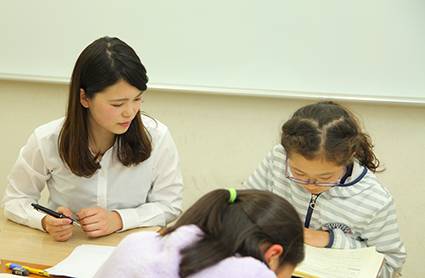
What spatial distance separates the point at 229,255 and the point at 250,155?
1.59 metres

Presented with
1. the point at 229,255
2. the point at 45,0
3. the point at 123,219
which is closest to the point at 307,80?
the point at 123,219

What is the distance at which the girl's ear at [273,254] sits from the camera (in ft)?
3.60

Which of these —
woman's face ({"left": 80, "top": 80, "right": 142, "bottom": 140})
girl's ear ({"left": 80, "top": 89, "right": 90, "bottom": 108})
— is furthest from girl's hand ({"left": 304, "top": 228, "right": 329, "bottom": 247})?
girl's ear ({"left": 80, "top": 89, "right": 90, "bottom": 108})

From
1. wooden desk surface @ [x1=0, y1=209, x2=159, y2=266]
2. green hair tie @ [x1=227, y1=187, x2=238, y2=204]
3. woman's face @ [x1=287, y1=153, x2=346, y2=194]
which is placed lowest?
wooden desk surface @ [x1=0, y1=209, x2=159, y2=266]

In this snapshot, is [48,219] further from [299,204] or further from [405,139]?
[405,139]

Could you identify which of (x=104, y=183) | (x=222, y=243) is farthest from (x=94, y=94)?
(x=222, y=243)

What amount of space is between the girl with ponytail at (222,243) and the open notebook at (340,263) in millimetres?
346

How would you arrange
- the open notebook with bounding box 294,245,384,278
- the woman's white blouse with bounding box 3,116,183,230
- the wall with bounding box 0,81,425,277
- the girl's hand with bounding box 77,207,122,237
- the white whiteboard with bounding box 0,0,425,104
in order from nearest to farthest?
the open notebook with bounding box 294,245,384,278 → the girl's hand with bounding box 77,207,122,237 → the woman's white blouse with bounding box 3,116,183,230 → the white whiteboard with bounding box 0,0,425,104 → the wall with bounding box 0,81,425,277

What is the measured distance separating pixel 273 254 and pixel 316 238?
600mm

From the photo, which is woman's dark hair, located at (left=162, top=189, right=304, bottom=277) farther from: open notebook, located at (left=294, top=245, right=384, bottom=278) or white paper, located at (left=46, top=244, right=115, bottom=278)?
white paper, located at (left=46, top=244, right=115, bottom=278)

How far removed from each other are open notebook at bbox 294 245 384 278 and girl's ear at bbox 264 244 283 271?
0.36 metres

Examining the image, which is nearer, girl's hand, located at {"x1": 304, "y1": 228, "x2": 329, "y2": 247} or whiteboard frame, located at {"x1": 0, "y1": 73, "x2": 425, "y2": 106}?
girl's hand, located at {"x1": 304, "y1": 228, "x2": 329, "y2": 247}

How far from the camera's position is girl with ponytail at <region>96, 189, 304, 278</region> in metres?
1.03

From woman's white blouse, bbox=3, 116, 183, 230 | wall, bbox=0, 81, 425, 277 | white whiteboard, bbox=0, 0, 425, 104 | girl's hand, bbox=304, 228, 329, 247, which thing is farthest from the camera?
wall, bbox=0, 81, 425, 277
